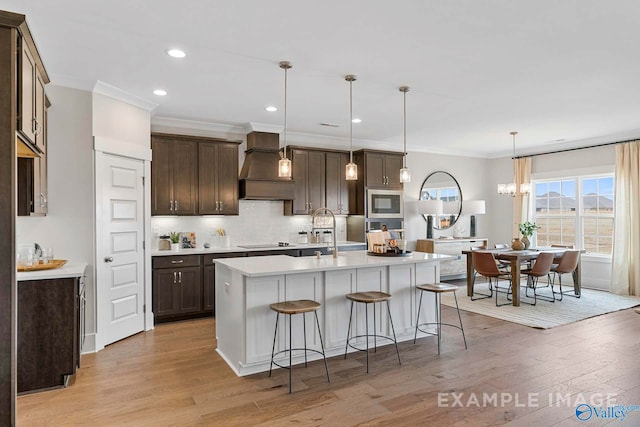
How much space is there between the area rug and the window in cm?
113

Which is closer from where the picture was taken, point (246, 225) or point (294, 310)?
point (294, 310)

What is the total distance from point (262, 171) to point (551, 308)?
4.59 meters

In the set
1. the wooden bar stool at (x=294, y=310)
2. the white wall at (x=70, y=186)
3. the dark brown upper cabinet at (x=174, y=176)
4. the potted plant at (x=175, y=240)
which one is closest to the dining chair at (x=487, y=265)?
the wooden bar stool at (x=294, y=310)

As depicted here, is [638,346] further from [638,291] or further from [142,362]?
[142,362]

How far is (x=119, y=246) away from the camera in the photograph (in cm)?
440

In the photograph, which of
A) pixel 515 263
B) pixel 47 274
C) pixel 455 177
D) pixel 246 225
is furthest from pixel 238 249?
pixel 455 177

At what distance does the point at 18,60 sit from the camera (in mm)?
2729

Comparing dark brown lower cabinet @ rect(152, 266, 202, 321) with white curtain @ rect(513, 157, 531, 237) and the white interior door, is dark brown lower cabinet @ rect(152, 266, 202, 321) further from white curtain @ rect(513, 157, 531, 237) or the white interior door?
white curtain @ rect(513, 157, 531, 237)

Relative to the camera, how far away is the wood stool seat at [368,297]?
357 cm

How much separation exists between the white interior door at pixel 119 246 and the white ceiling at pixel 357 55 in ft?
3.00

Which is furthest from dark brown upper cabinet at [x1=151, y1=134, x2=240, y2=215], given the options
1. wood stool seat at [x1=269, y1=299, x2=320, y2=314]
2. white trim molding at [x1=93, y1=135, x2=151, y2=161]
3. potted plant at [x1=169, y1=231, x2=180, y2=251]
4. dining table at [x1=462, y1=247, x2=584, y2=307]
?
dining table at [x1=462, y1=247, x2=584, y2=307]

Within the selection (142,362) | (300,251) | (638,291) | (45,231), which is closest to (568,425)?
(142,362)

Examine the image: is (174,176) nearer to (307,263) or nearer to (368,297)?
(307,263)

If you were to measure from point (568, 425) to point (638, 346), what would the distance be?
222 centimetres
